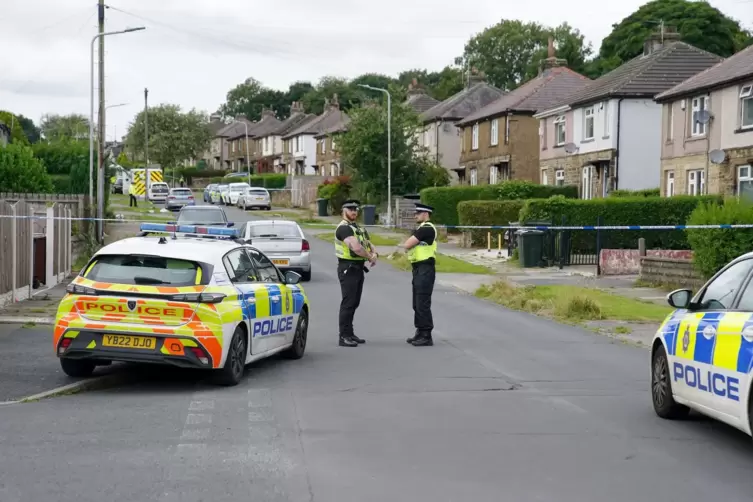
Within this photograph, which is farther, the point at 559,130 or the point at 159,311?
the point at 559,130

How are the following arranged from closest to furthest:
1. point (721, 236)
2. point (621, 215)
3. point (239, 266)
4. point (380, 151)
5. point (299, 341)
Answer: point (239, 266) < point (299, 341) < point (721, 236) < point (621, 215) < point (380, 151)

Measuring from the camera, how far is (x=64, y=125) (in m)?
149

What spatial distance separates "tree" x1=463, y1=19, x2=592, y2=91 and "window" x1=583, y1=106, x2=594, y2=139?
53.9 meters

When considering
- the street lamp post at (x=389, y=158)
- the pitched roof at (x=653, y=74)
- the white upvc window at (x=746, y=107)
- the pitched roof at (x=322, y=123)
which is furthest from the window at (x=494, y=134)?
the pitched roof at (x=322, y=123)

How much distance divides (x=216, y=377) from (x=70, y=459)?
3.46 meters

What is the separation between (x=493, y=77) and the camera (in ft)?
342

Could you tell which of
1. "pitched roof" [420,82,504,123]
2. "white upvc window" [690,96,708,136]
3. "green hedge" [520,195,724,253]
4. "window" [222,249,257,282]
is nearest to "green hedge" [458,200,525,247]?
"green hedge" [520,195,724,253]

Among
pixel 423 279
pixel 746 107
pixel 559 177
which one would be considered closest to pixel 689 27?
pixel 559 177

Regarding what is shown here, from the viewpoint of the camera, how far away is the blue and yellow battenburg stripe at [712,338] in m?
7.29

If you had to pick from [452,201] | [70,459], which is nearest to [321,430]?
[70,459]

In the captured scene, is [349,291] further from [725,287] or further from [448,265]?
[448,265]

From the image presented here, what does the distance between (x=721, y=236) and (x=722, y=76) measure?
17.0 metres

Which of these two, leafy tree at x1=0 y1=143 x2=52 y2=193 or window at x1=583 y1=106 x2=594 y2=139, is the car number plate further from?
window at x1=583 y1=106 x2=594 y2=139

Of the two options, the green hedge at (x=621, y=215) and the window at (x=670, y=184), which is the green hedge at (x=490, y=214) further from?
the green hedge at (x=621, y=215)
